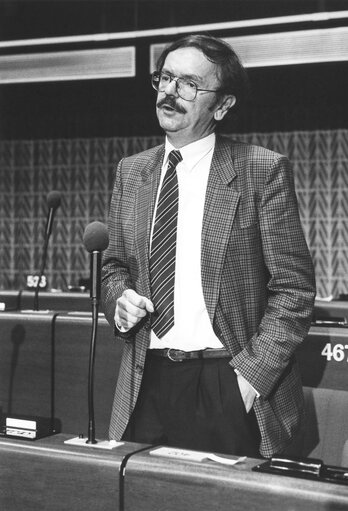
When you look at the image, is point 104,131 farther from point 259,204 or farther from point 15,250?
point 259,204

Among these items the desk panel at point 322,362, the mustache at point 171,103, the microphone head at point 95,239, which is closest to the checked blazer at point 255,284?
the mustache at point 171,103

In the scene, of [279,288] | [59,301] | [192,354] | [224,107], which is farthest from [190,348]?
[59,301]

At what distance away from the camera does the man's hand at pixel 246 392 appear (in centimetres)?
143

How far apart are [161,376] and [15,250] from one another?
5346mm

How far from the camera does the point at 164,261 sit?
1506 millimetres

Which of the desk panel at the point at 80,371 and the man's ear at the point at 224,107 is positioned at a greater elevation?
the man's ear at the point at 224,107

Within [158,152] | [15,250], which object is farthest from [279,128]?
[158,152]

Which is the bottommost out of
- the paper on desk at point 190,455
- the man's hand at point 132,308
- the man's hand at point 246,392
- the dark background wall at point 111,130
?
the paper on desk at point 190,455

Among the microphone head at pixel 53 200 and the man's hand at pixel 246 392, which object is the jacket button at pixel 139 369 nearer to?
the man's hand at pixel 246 392

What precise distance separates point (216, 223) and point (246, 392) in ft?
1.16

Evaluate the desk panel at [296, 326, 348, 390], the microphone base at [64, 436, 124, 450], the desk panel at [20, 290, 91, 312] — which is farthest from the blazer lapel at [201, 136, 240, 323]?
the desk panel at [20, 290, 91, 312]

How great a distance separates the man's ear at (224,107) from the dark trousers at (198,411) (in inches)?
21.6

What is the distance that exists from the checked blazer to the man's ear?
0.10 meters

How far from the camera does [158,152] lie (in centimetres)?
166
